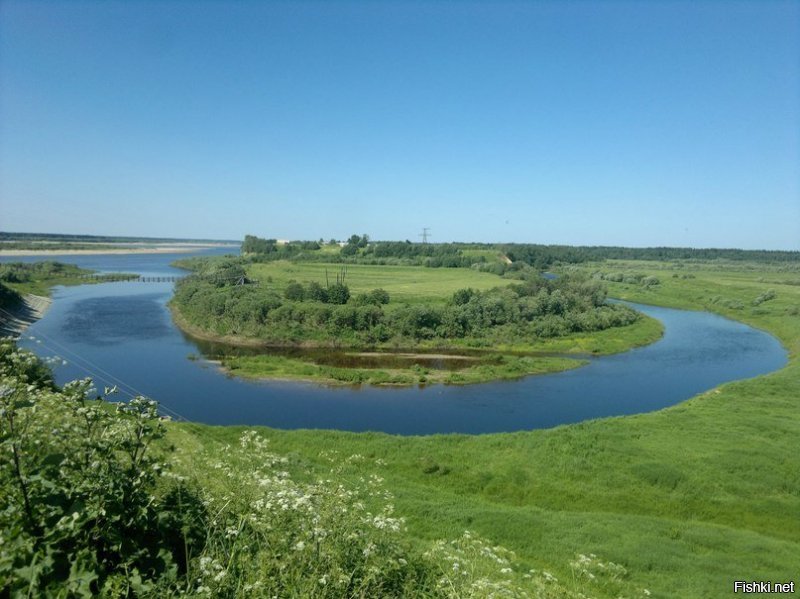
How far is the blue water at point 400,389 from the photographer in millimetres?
20859

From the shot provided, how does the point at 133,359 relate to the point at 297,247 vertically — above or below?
below

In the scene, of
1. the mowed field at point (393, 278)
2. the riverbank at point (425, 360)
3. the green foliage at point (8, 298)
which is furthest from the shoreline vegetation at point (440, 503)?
the green foliage at point (8, 298)

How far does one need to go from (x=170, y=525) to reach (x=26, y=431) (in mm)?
1177

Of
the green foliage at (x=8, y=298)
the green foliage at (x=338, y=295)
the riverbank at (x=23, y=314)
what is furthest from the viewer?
the green foliage at (x=338, y=295)

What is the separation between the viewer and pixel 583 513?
12.0 meters

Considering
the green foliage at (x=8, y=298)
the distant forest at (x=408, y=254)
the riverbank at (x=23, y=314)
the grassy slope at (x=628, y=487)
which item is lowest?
the grassy slope at (x=628, y=487)

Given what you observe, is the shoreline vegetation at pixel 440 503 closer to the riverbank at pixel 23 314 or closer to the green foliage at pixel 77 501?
the green foliage at pixel 77 501

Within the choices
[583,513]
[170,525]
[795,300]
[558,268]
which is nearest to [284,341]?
[583,513]

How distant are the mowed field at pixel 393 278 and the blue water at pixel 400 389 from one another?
57.3ft

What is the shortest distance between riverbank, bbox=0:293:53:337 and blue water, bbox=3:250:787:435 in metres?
0.79

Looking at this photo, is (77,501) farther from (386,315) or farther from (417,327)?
(386,315)

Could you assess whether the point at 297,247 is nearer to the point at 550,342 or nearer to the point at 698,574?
the point at 550,342

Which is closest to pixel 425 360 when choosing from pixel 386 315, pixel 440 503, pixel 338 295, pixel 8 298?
pixel 386 315

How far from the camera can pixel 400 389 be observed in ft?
82.8
